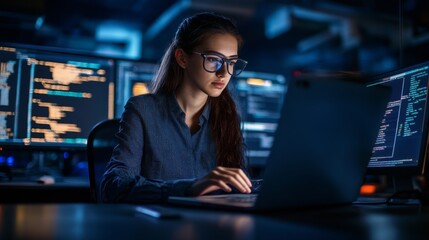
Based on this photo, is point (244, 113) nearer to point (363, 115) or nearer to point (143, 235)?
point (363, 115)

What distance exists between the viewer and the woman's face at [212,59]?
4.67ft

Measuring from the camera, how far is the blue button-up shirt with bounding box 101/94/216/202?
1346mm

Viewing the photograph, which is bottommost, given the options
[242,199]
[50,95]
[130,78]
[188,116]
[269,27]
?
[242,199]

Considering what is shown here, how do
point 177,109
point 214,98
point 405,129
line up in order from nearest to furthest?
1. point 405,129
2. point 177,109
3. point 214,98

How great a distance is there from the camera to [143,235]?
50 cm

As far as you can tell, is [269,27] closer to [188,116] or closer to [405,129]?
[188,116]

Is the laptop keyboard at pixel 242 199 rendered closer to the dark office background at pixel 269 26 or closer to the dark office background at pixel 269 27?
the dark office background at pixel 269 27

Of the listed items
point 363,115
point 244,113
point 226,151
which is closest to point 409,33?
point 244,113

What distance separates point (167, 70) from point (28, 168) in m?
1.23

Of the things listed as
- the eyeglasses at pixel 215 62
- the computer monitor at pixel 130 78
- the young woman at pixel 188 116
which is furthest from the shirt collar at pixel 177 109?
the computer monitor at pixel 130 78

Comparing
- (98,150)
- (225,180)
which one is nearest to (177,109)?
(98,150)

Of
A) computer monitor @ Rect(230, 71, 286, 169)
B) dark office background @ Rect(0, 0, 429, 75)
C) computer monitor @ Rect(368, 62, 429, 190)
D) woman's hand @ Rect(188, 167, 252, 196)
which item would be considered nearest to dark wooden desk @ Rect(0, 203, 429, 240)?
woman's hand @ Rect(188, 167, 252, 196)

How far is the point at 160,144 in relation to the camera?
4.80ft

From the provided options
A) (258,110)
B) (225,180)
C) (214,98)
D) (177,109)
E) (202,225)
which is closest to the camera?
(202,225)
